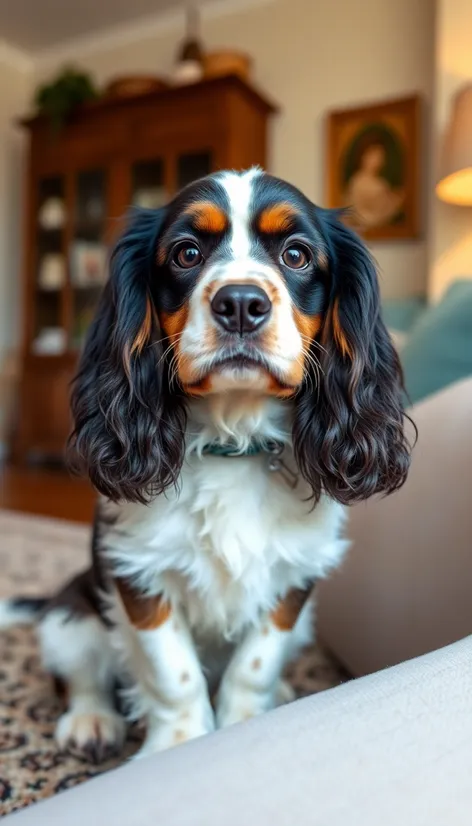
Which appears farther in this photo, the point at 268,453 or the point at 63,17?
the point at 63,17

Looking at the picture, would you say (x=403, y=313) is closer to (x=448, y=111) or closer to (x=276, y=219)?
(x=448, y=111)

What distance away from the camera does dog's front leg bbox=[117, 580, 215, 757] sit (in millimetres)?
954

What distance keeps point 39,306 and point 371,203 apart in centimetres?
228

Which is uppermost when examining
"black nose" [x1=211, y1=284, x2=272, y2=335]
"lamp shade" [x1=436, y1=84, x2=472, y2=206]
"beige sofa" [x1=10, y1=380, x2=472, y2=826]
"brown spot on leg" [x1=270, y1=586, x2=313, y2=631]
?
"lamp shade" [x1=436, y1=84, x2=472, y2=206]

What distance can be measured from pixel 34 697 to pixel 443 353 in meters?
1.03

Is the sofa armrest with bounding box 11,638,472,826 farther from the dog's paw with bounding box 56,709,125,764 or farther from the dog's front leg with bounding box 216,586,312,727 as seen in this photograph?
the dog's paw with bounding box 56,709,125,764

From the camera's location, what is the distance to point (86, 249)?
450cm

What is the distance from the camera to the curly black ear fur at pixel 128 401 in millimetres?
904

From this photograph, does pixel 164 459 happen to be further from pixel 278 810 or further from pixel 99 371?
pixel 278 810

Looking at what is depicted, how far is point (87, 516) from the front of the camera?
3.05 m

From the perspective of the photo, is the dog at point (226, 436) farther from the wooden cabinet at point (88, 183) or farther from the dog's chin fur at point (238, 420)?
the wooden cabinet at point (88, 183)

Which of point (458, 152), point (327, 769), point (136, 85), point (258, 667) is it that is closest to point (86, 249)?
point (136, 85)

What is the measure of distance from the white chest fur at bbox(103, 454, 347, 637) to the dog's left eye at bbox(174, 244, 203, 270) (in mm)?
261

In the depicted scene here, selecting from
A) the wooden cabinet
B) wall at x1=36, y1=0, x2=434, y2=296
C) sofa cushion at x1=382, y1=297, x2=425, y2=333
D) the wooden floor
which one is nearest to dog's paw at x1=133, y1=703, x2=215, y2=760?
the wooden floor
